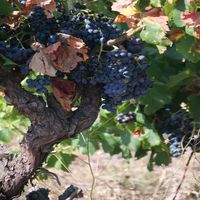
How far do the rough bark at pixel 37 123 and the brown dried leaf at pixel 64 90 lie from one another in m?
0.08

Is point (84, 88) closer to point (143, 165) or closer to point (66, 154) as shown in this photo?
point (66, 154)

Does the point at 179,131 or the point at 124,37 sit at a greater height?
the point at 124,37

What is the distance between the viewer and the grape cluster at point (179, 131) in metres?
2.97

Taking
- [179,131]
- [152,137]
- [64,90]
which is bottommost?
[152,137]

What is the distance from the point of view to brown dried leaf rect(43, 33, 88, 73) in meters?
1.76

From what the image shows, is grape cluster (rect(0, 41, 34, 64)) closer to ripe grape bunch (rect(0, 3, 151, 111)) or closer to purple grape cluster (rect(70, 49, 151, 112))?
ripe grape bunch (rect(0, 3, 151, 111))

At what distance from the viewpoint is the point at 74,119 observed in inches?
78.4

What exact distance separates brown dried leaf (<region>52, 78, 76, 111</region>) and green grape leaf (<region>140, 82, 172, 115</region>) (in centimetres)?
119

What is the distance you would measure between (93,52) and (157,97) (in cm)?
123

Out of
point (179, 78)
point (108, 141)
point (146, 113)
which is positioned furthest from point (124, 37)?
point (108, 141)

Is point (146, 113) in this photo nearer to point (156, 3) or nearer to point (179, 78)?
point (179, 78)

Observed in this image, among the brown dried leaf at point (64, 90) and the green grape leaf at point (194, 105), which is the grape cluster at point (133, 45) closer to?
the brown dried leaf at point (64, 90)

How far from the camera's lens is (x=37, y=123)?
198cm

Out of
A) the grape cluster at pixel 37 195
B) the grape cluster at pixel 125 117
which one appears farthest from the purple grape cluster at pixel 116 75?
the grape cluster at pixel 125 117
